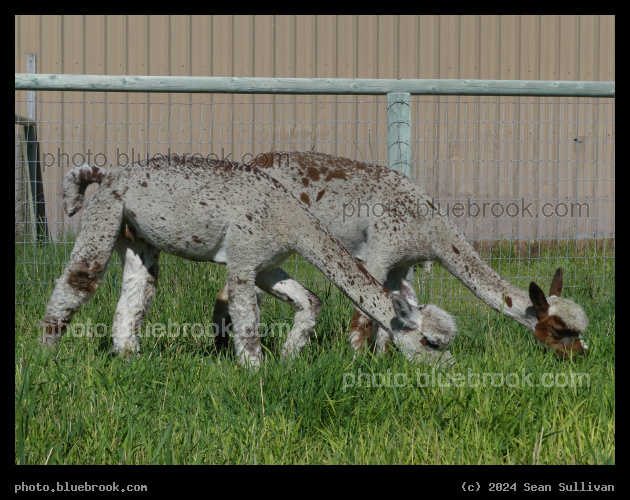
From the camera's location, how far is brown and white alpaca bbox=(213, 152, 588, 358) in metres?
5.11

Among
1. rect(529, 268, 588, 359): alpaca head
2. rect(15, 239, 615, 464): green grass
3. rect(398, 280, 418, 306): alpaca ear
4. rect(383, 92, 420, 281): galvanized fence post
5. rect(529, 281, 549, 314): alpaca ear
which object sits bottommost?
rect(15, 239, 615, 464): green grass

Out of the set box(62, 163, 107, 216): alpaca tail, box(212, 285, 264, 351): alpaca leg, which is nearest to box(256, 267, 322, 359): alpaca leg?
box(212, 285, 264, 351): alpaca leg

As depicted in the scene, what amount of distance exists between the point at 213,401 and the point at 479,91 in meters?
3.91

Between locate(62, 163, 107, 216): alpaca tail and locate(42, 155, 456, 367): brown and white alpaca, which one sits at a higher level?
locate(62, 163, 107, 216): alpaca tail

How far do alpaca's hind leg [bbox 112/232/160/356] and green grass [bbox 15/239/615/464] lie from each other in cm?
17

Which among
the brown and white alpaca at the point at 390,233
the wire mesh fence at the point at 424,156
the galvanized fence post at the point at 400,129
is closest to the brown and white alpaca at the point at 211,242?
the brown and white alpaca at the point at 390,233

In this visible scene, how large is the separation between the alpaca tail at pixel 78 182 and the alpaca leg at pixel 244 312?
1165 mm

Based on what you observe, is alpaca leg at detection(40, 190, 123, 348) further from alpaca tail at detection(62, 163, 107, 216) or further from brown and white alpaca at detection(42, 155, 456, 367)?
alpaca tail at detection(62, 163, 107, 216)

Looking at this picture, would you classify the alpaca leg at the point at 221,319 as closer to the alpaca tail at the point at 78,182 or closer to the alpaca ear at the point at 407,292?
the alpaca ear at the point at 407,292

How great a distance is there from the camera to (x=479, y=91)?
6.67m

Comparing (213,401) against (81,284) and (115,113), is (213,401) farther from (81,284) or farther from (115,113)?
(115,113)

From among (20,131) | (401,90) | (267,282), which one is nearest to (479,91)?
(401,90)

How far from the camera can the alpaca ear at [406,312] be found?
14.6 feet

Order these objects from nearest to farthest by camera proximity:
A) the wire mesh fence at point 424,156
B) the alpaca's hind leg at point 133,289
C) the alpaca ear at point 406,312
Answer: the alpaca ear at point 406,312 → the alpaca's hind leg at point 133,289 → the wire mesh fence at point 424,156
